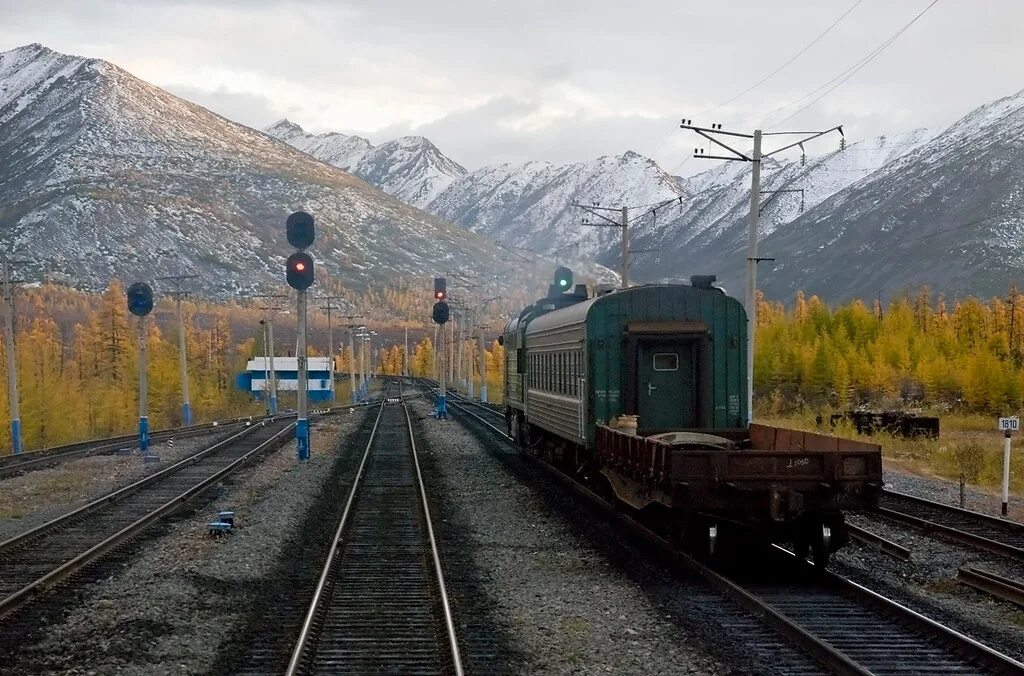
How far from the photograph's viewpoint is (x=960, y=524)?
16.2 metres

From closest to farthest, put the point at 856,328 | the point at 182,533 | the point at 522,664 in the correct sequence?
the point at 522,664 → the point at 182,533 → the point at 856,328

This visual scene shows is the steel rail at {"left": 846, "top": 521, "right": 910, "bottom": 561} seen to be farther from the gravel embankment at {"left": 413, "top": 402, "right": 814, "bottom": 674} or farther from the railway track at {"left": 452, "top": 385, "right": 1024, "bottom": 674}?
the gravel embankment at {"left": 413, "top": 402, "right": 814, "bottom": 674}

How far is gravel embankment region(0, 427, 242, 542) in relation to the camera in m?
18.6

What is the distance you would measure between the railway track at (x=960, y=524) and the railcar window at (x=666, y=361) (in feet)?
12.6

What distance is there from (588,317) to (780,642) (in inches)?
304

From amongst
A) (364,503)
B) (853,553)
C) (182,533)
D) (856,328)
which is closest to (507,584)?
(853,553)

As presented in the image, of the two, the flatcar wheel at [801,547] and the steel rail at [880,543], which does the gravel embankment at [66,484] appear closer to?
the flatcar wheel at [801,547]

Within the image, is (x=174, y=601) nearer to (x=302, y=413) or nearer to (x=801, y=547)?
(x=801, y=547)

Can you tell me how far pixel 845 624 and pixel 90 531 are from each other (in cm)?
1182

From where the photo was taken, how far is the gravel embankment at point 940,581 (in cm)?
980

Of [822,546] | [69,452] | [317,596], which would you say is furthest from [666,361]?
[69,452]

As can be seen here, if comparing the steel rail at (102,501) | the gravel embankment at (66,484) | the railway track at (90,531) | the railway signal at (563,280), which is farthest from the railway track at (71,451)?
the railway signal at (563,280)

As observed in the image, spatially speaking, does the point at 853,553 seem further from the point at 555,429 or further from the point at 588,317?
the point at 555,429

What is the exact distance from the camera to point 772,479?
11906 millimetres
